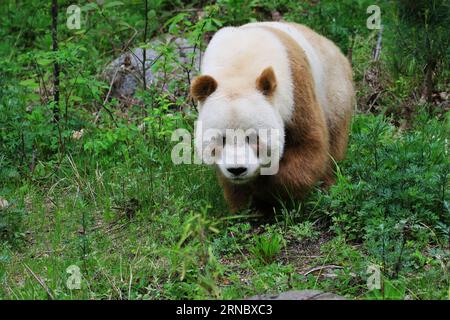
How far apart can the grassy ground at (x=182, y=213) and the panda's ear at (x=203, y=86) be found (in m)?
0.81

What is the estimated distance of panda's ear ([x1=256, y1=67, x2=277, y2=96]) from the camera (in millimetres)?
5195

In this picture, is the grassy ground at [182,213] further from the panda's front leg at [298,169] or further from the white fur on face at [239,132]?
the white fur on face at [239,132]

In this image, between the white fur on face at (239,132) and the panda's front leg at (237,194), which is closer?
the white fur on face at (239,132)

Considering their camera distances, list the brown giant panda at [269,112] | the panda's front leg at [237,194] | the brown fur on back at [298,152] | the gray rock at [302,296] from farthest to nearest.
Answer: the panda's front leg at [237,194] < the brown fur on back at [298,152] < the brown giant panda at [269,112] < the gray rock at [302,296]

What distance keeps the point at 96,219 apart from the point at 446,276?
2.94 m

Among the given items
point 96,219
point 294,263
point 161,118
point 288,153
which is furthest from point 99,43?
point 294,263

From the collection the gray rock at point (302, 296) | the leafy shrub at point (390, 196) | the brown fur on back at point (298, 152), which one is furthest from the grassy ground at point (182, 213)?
the gray rock at point (302, 296)

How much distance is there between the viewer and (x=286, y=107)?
18.2 ft

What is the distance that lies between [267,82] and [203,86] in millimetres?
441

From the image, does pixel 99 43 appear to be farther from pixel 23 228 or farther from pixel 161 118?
pixel 23 228

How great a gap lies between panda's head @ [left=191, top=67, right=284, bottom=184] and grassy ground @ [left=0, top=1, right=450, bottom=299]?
1.35ft

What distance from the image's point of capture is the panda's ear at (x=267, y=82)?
17.0 ft

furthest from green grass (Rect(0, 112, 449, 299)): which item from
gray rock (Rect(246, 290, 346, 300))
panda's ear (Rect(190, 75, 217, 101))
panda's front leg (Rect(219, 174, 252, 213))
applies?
panda's ear (Rect(190, 75, 217, 101))

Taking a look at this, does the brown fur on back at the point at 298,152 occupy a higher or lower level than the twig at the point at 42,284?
higher
